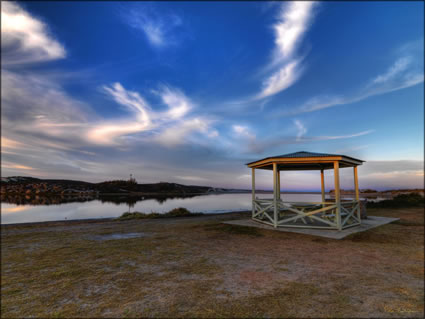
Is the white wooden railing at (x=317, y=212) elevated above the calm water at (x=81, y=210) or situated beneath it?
elevated above

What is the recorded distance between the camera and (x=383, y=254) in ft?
19.0

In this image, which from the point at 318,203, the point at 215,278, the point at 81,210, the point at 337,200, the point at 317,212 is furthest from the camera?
the point at 81,210

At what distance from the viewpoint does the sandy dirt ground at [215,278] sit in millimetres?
3125

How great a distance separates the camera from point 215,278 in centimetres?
418

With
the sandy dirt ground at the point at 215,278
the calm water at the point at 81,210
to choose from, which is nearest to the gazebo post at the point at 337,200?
the sandy dirt ground at the point at 215,278

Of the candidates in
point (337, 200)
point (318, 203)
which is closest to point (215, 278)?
point (318, 203)

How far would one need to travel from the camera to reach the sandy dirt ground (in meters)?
3.12

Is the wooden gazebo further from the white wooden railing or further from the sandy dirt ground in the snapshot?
the sandy dirt ground

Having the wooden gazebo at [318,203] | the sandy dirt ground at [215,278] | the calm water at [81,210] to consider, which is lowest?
the calm water at [81,210]

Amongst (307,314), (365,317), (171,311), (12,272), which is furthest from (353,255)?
(12,272)

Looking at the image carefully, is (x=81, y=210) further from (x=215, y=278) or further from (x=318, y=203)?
(x=215, y=278)

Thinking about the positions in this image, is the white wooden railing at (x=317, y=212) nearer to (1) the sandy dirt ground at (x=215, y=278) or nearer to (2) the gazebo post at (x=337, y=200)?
(2) the gazebo post at (x=337, y=200)

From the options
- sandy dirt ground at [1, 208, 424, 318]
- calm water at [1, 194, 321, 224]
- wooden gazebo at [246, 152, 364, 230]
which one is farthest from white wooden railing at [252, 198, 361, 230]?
calm water at [1, 194, 321, 224]

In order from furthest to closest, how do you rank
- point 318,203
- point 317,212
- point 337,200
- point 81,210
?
point 81,210, point 317,212, point 318,203, point 337,200
